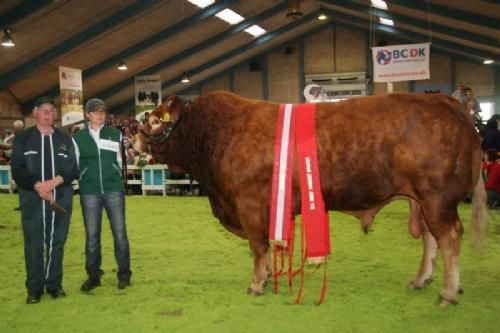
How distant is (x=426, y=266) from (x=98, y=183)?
3093 millimetres

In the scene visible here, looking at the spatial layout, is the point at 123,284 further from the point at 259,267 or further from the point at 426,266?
the point at 426,266

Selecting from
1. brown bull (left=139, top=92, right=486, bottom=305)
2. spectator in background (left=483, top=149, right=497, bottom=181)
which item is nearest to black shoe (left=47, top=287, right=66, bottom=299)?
brown bull (left=139, top=92, right=486, bottom=305)

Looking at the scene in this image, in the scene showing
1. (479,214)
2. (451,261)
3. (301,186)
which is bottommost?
(451,261)

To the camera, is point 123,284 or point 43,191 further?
point 123,284

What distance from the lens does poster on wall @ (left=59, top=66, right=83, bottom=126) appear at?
16828mm

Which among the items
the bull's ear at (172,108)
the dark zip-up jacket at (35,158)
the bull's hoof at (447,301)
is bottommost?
the bull's hoof at (447,301)

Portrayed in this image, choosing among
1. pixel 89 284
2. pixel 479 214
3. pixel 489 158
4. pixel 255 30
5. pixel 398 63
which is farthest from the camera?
pixel 255 30

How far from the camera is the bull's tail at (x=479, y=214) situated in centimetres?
428

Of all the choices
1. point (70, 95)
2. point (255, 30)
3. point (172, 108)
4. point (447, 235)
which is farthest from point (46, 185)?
point (255, 30)

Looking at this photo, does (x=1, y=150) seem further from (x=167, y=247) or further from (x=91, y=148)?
(x=91, y=148)

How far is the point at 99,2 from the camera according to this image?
48.6 ft

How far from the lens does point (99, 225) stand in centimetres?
463

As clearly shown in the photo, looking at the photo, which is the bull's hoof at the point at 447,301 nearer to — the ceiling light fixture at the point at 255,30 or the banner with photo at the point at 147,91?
the banner with photo at the point at 147,91

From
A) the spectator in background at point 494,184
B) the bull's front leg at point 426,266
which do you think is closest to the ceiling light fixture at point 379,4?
the spectator in background at point 494,184
